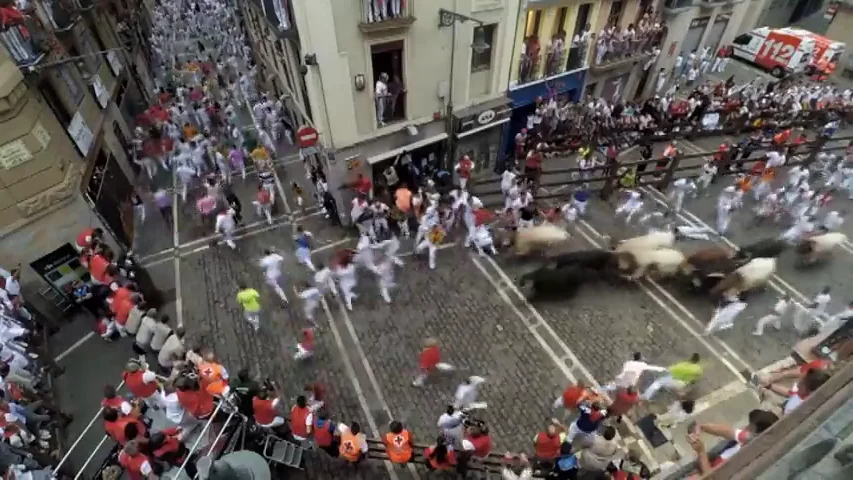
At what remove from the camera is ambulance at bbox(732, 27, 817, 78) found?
2427 centimetres

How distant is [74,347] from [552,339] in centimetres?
1182

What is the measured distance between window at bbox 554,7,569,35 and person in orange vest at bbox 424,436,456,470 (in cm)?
1390

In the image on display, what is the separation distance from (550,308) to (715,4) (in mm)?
18354

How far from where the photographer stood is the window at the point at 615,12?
16.8m

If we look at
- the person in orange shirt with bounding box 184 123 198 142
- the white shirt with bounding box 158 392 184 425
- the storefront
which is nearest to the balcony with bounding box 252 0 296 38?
the storefront

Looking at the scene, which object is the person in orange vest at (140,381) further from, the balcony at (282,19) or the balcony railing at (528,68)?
the balcony railing at (528,68)

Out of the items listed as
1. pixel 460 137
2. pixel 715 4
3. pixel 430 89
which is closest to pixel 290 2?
pixel 430 89

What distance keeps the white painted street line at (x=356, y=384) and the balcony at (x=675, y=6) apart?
17.3 metres

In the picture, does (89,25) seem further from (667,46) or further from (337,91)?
(667,46)

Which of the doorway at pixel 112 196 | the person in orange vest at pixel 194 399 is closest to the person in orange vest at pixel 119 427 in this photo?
the person in orange vest at pixel 194 399

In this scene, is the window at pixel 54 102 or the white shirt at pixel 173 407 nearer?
the white shirt at pixel 173 407

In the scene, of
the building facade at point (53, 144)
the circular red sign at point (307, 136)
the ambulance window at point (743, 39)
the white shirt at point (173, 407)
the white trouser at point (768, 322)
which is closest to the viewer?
the white shirt at point (173, 407)

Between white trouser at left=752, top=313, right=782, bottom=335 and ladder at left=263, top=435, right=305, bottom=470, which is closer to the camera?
ladder at left=263, top=435, right=305, bottom=470

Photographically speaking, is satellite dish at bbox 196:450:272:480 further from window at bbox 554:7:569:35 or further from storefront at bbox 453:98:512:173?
window at bbox 554:7:569:35
